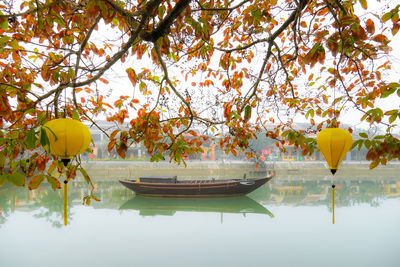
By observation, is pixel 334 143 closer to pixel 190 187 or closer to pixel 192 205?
pixel 192 205

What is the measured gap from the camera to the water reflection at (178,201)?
7211mm

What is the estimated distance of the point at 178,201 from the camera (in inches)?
336

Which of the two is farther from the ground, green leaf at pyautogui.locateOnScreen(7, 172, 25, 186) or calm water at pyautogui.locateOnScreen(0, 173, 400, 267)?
green leaf at pyautogui.locateOnScreen(7, 172, 25, 186)

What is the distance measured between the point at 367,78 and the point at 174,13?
4.91 ft

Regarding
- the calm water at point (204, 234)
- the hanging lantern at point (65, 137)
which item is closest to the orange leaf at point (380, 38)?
the hanging lantern at point (65, 137)

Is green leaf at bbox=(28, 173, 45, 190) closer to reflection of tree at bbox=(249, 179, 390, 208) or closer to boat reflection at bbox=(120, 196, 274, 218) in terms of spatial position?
boat reflection at bbox=(120, 196, 274, 218)

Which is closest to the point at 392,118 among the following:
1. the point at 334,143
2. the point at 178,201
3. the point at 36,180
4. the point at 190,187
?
A: the point at 334,143

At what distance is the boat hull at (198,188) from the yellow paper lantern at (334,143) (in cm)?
701

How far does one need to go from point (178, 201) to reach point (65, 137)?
769 cm

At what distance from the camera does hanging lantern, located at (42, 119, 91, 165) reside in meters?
1.15

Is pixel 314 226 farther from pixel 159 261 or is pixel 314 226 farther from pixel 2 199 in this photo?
pixel 2 199

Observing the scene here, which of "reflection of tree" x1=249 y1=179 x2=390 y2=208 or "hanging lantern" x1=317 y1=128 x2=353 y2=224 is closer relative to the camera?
"hanging lantern" x1=317 y1=128 x2=353 y2=224

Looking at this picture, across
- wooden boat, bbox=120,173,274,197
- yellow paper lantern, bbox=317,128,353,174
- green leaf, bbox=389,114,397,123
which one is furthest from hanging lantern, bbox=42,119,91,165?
wooden boat, bbox=120,173,274,197

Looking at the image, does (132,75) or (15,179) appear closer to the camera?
(15,179)
